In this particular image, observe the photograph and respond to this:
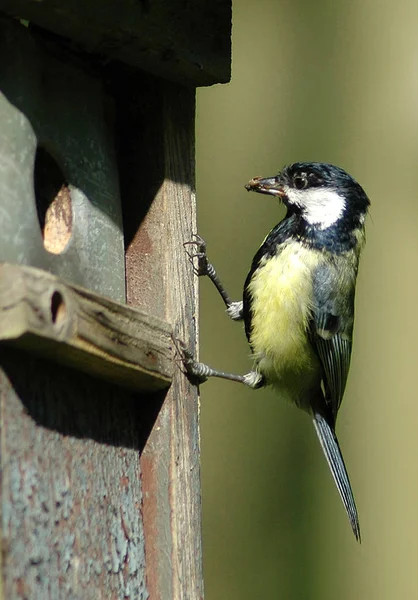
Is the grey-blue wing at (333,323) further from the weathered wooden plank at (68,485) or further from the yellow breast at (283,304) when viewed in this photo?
the weathered wooden plank at (68,485)

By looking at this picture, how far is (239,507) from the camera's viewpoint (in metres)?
4.00

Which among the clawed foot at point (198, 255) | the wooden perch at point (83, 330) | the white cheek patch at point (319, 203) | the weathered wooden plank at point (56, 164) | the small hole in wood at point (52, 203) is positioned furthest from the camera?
the white cheek patch at point (319, 203)

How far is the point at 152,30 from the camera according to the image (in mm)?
2566

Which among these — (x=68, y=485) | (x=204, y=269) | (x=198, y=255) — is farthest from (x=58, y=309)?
(x=204, y=269)

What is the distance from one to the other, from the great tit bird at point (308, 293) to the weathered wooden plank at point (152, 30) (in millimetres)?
823

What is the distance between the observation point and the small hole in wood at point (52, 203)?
2.48 metres

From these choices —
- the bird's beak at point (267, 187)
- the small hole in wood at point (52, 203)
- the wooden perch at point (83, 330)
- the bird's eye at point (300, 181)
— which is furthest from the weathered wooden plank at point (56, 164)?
the bird's eye at point (300, 181)

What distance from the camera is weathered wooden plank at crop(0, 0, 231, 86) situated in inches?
93.4

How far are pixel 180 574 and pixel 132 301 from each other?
64cm

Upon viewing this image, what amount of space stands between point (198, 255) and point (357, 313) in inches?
44.5

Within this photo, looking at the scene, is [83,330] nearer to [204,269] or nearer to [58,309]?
[58,309]

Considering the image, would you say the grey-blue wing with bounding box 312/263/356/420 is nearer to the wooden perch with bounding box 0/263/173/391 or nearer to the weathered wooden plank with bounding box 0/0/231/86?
the weathered wooden plank with bounding box 0/0/231/86

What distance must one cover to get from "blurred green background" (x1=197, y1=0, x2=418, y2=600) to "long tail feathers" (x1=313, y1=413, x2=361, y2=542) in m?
0.13

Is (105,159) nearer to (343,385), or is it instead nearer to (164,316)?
(164,316)
